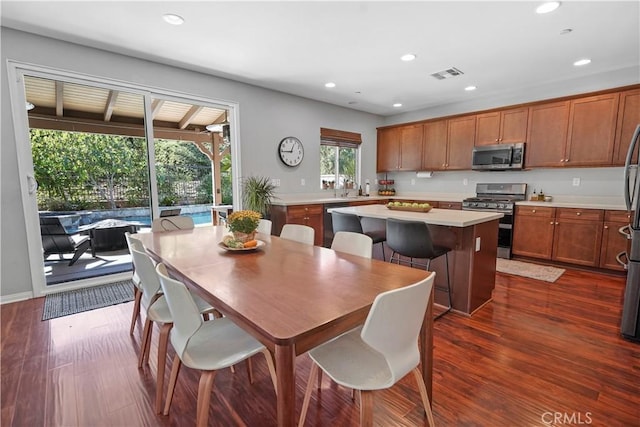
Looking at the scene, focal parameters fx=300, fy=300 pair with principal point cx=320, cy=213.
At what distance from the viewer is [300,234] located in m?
2.41

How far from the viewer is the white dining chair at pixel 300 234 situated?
2342mm

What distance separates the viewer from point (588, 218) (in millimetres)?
3723

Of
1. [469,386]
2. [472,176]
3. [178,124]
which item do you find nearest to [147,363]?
[469,386]

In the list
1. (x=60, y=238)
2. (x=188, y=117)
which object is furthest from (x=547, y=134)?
(x=60, y=238)

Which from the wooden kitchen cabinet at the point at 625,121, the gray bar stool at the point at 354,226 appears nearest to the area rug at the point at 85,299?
the gray bar stool at the point at 354,226

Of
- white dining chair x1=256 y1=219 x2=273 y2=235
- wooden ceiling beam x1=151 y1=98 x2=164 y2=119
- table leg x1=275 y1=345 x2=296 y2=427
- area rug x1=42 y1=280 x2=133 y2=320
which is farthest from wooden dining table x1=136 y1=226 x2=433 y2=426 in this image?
wooden ceiling beam x1=151 y1=98 x2=164 y2=119

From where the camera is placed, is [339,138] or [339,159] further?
[339,159]

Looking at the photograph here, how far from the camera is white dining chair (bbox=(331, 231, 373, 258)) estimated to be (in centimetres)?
188

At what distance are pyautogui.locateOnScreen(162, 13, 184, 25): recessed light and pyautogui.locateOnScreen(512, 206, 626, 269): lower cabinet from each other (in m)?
4.62

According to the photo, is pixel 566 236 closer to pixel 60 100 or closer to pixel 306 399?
pixel 306 399

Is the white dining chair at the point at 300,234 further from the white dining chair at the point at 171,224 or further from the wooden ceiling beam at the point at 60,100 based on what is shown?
the wooden ceiling beam at the point at 60,100

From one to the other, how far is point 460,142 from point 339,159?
215cm

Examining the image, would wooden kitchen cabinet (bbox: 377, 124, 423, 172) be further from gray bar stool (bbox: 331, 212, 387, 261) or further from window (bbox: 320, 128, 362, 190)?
gray bar stool (bbox: 331, 212, 387, 261)

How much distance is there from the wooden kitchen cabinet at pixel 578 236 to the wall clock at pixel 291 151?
12.3ft
